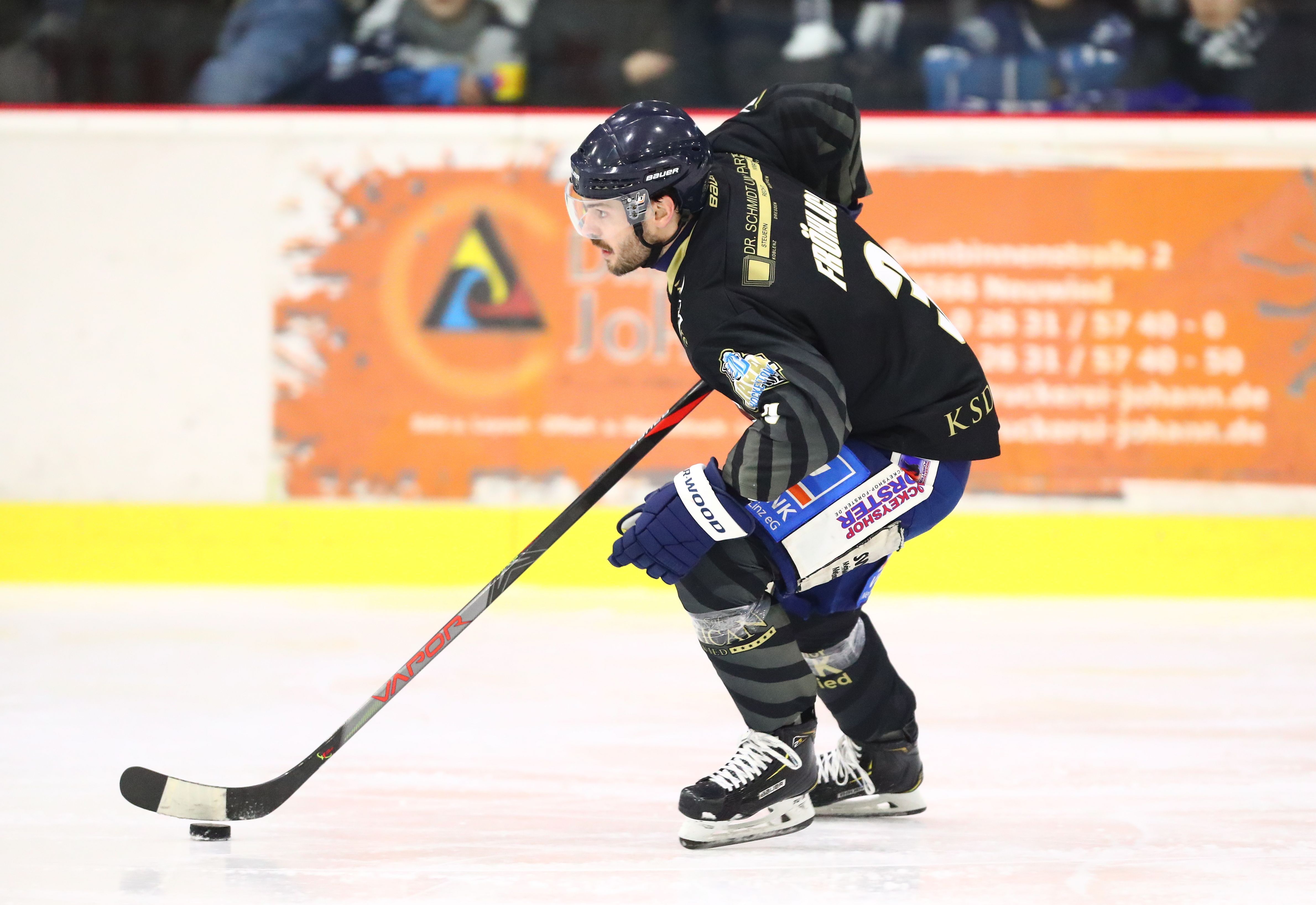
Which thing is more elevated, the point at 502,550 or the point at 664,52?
the point at 664,52

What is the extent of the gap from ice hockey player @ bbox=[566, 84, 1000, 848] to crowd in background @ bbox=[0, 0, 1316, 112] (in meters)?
2.32

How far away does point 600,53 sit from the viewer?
425 centimetres

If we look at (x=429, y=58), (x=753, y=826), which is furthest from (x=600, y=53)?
(x=753, y=826)

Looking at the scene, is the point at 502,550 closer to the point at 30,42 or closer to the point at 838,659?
the point at 838,659

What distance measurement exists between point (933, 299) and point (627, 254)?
2408mm

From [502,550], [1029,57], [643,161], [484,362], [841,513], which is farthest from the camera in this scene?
[1029,57]

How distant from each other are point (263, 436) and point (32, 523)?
2.37ft

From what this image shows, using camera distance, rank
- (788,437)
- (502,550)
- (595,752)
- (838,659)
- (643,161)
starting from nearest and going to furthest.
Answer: (788,437) < (643,161) < (838,659) < (595,752) < (502,550)

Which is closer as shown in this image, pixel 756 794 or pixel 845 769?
pixel 756 794

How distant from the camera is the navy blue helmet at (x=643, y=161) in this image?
1.71m

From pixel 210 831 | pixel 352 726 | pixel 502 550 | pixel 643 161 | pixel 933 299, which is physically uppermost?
pixel 643 161

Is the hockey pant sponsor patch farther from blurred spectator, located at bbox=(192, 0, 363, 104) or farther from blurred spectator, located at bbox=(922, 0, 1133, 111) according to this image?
blurred spectator, located at bbox=(192, 0, 363, 104)

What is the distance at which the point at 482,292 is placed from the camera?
4090 mm

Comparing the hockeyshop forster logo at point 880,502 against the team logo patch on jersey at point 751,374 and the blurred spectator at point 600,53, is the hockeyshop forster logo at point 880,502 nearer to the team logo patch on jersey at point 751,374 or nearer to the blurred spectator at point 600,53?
the team logo patch on jersey at point 751,374
